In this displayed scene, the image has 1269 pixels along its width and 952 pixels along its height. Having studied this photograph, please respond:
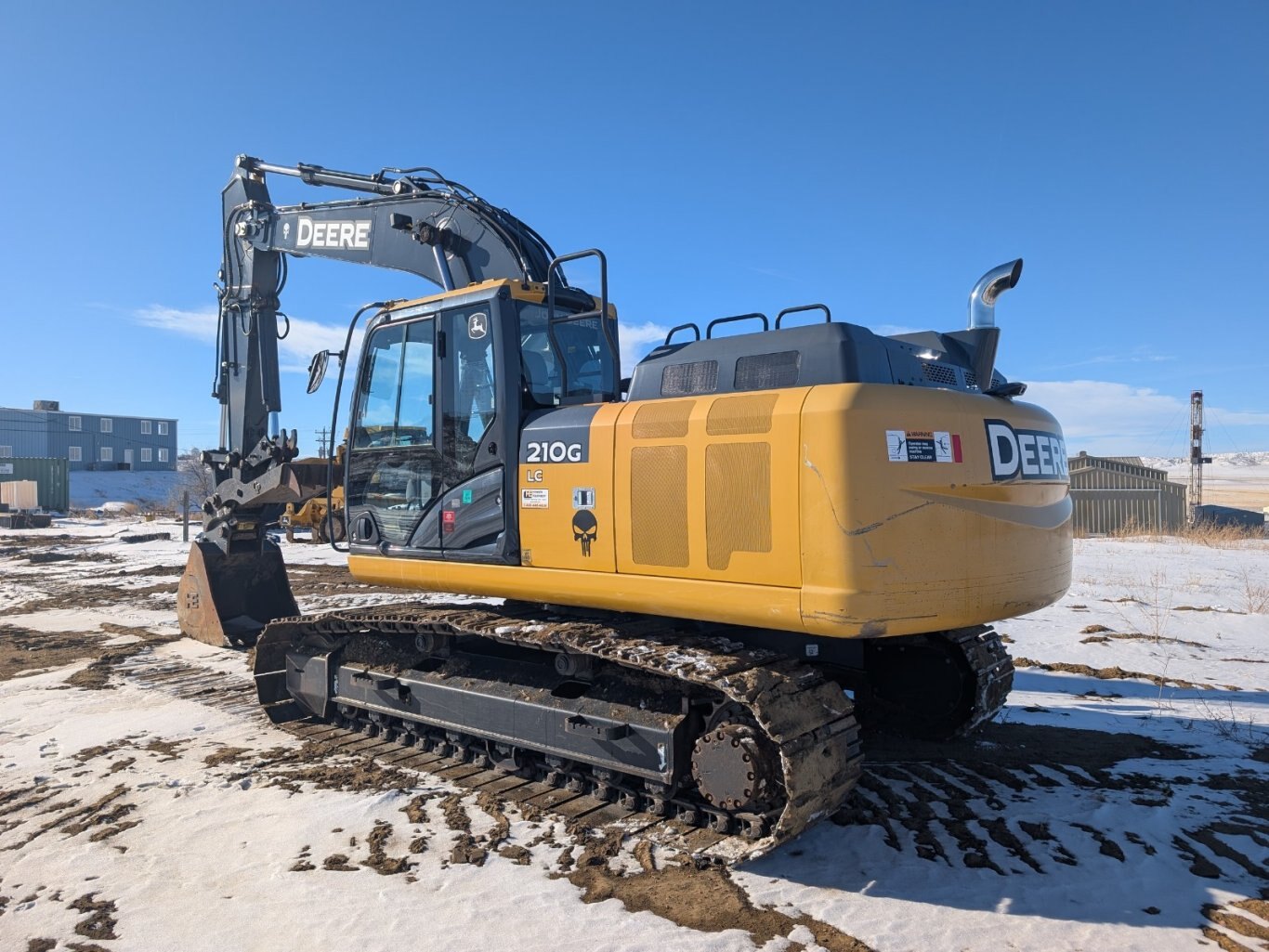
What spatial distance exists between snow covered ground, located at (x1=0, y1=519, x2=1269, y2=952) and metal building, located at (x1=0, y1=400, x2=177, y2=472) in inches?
2421

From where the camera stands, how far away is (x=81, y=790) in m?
5.29

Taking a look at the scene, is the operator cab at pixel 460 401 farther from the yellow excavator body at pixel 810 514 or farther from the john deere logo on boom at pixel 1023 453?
the john deere logo on boom at pixel 1023 453

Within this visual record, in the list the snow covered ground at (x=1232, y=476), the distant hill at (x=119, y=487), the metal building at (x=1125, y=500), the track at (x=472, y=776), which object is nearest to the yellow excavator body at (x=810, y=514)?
the track at (x=472, y=776)

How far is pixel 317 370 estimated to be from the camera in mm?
6148

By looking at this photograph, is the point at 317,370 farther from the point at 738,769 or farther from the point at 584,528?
the point at 738,769

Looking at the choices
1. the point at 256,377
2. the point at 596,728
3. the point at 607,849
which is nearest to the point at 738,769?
the point at 607,849

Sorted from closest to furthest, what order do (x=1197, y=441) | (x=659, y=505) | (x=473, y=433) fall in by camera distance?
(x=659, y=505), (x=473, y=433), (x=1197, y=441)

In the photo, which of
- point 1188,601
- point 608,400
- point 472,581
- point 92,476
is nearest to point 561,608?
point 472,581

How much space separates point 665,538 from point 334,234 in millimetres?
5149

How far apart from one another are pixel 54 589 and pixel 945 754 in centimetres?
1498

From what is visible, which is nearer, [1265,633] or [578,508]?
[578,508]

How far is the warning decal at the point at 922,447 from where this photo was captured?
3979 mm

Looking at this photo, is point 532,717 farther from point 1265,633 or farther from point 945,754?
point 1265,633

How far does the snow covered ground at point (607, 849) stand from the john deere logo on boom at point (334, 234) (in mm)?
4072
